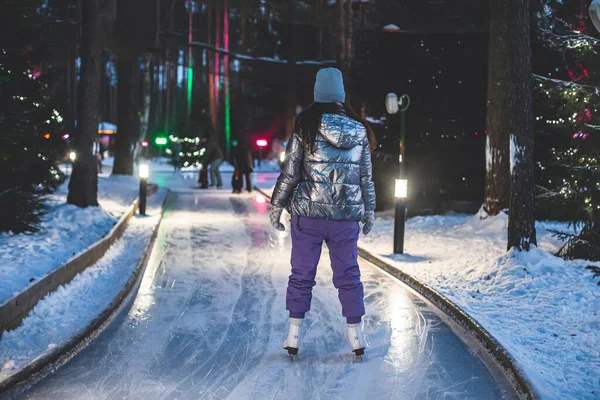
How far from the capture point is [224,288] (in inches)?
350

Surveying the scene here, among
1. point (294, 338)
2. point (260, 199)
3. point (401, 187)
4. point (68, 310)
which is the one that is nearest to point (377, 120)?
point (260, 199)

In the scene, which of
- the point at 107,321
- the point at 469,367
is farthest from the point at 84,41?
the point at 469,367

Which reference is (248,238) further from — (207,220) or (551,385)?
(551,385)

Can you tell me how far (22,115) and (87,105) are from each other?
208 inches

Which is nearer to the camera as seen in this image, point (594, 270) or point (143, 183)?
point (594, 270)

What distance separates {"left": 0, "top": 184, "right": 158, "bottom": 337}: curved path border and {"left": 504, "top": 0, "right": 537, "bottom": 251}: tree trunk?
17.9ft

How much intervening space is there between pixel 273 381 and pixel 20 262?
4.51 metres

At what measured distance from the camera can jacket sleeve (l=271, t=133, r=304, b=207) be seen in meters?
5.70

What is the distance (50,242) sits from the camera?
34.5 ft

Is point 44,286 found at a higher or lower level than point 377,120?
lower

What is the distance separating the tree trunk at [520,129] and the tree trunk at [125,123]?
1889cm

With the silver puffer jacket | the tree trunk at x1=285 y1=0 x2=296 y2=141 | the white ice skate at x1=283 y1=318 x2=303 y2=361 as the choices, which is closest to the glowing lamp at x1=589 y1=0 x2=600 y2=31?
the silver puffer jacket

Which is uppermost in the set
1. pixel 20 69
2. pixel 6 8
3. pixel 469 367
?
pixel 6 8

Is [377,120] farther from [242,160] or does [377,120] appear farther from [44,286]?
[44,286]
